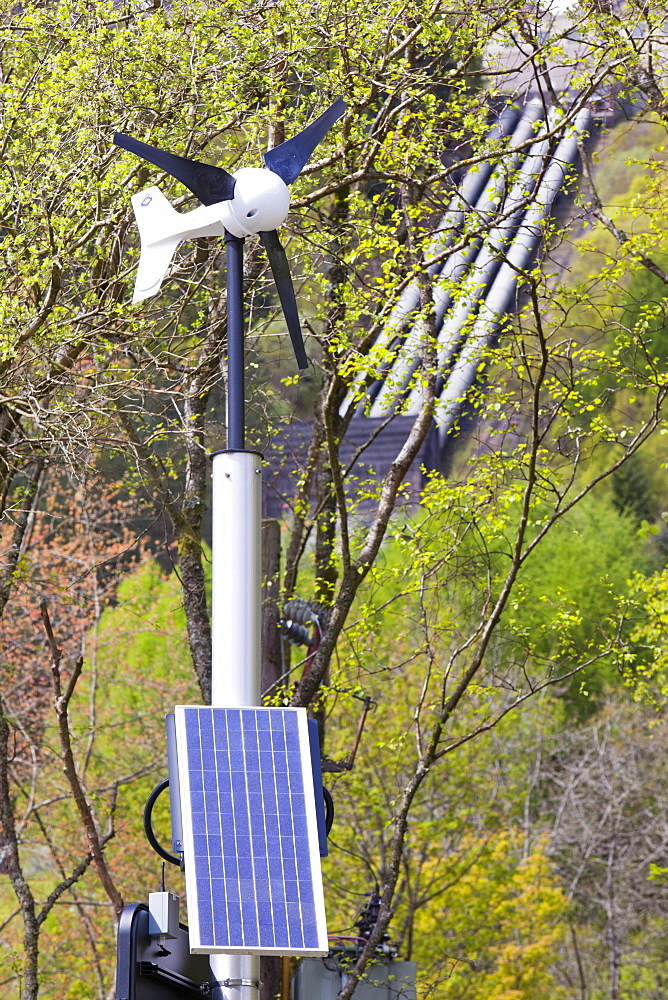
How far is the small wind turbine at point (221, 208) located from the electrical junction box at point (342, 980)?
19.9 feet

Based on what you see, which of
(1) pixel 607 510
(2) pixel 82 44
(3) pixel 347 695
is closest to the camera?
(2) pixel 82 44

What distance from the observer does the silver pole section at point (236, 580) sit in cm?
374

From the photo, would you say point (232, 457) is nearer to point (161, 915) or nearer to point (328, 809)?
point (328, 809)

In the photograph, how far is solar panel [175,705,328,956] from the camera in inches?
131

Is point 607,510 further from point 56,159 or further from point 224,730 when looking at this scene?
point 224,730

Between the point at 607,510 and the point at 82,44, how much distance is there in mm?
36398

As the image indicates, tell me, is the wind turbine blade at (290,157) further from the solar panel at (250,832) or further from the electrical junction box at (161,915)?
the electrical junction box at (161,915)

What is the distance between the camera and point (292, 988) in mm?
9859

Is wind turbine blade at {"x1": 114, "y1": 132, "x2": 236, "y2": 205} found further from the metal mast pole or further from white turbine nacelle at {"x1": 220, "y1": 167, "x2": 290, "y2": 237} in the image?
the metal mast pole

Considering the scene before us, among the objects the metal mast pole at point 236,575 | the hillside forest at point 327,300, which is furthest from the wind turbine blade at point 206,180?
the hillside forest at point 327,300

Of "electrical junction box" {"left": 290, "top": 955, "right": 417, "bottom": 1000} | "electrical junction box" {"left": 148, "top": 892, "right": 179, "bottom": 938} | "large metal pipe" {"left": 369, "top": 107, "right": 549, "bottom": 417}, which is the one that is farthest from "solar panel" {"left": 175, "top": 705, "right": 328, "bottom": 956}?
"electrical junction box" {"left": 290, "top": 955, "right": 417, "bottom": 1000}

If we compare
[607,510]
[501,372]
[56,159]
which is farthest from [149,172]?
[607,510]

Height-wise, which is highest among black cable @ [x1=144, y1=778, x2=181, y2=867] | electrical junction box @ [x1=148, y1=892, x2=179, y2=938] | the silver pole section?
the silver pole section

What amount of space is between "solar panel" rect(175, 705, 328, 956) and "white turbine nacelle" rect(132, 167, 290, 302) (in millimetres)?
1738
